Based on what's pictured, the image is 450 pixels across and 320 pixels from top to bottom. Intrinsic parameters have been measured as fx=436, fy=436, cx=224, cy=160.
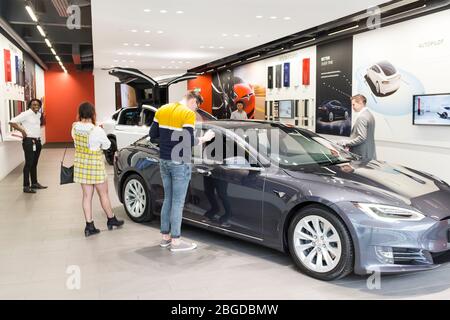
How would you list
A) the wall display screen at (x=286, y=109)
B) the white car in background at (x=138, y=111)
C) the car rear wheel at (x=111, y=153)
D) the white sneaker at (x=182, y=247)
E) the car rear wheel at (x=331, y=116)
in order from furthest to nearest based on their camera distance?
the wall display screen at (x=286, y=109) → the car rear wheel at (x=111, y=153) → the car rear wheel at (x=331, y=116) → the white car in background at (x=138, y=111) → the white sneaker at (x=182, y=247)

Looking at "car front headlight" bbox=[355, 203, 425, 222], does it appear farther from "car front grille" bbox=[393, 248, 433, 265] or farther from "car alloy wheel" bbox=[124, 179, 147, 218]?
"car alloy wheel" bbox=[124, 179, 147, 218]

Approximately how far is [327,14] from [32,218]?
6054mm

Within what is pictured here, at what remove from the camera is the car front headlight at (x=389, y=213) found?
10.3 feet

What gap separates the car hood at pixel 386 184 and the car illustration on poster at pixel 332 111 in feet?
20.3

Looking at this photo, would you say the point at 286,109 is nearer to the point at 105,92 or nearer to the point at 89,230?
the point at 89,230

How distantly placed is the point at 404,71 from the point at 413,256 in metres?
6.14

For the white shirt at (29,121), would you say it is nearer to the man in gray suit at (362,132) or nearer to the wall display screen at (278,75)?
the man in gray suit at (362,132)

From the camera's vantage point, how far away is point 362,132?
5418 millimetres

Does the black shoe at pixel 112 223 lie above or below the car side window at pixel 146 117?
below

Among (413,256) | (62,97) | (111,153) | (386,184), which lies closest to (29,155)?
(111,153)

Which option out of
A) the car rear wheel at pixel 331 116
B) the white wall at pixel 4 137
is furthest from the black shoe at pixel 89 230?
the car rear wheel at pixel 331 116

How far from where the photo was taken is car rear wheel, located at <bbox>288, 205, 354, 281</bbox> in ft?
10.6

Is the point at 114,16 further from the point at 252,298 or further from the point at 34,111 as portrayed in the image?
the point at 252,298

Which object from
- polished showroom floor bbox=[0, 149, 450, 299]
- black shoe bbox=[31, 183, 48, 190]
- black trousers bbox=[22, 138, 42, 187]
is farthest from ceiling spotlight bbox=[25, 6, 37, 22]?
polished showroom floor bbox=[0, 149, 450, 299]
